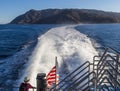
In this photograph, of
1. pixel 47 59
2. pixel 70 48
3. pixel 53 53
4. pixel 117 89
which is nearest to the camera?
pixel 117 89

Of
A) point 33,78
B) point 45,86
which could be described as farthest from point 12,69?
point 45,86

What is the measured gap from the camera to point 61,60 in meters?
24.1

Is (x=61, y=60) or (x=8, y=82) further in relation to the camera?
(x=61, y=60)

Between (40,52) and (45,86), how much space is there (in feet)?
64.2

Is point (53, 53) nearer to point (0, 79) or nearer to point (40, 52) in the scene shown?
point (40, 52)

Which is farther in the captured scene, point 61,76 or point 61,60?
point 61,60

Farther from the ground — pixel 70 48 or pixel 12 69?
pixel 70 48

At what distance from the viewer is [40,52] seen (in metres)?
28.8

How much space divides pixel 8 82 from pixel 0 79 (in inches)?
42.9

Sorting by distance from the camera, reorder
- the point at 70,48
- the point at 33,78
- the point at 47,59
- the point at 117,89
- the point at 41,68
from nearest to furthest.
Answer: the point at 117,89 < the point at 33,78 < the point at 41,68 < the point at 47,59 < the point at 70,48

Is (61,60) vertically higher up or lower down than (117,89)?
higher up

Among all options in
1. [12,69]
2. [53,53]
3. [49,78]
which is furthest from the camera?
[53,53]

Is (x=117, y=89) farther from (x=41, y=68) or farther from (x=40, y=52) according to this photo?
(x=40, y=52)

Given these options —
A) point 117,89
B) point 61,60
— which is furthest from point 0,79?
point 117,89
